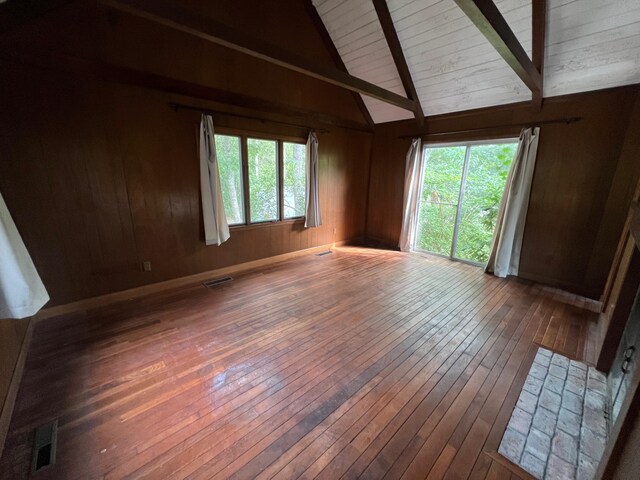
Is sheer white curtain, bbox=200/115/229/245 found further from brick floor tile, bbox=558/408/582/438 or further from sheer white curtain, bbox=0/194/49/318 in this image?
brick floor tile, bbox=558/408/582/438

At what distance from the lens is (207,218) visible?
3312 mm

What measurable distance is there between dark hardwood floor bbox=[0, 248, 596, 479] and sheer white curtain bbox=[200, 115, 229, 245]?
76cm

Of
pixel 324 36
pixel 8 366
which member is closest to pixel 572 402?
pixel 8 366

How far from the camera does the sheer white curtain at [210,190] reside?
3.13 meters

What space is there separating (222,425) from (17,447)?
1033 mm

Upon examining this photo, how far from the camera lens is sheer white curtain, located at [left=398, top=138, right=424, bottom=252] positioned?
4641mm

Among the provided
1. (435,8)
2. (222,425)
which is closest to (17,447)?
(222,425)

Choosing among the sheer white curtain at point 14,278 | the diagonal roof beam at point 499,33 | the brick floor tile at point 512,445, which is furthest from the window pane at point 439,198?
the sheer white curtain at point 14,278

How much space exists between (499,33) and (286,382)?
334 cm

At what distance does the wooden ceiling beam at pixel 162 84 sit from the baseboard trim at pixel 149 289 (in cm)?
216

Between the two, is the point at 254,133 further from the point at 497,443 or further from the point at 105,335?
the point at 497,443

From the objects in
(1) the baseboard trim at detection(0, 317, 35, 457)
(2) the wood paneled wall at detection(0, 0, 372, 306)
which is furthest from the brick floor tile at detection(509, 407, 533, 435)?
(2) the wood paneled wall at detection(0, 0, 372, 306)

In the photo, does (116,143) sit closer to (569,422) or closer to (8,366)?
(8,366)

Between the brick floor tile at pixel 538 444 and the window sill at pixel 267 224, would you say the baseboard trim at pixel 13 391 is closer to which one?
the window sill at pixel 267 224
